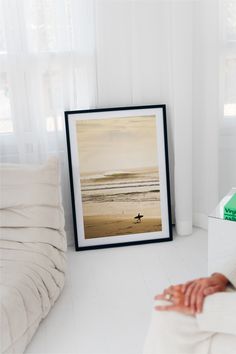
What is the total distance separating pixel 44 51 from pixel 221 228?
1.40 m

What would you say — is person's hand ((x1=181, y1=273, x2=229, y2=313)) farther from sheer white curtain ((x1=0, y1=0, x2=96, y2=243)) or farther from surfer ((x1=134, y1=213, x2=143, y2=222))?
sheer white curtain ((x1=0, y1=0, x2=96, y2=243))

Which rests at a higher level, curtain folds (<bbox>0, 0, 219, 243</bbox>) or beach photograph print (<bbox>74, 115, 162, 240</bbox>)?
curtain folds (<bbox>0, 0, 219, 243</bbox>)

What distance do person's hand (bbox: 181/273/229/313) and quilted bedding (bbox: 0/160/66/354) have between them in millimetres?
829

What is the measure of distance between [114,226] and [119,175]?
314 millimetres

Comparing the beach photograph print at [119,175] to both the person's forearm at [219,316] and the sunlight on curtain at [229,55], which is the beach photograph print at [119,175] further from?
the person's forearm at [219,316]

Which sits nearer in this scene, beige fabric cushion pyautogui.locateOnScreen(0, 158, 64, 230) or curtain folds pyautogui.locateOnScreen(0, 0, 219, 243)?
beige fabric cushion pyautogui.locateOnScreen(0, 158, 64, 230)

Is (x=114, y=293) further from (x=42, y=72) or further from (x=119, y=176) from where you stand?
(x=42, y=72)

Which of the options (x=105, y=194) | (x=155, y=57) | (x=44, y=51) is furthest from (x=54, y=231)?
(x=155, y=57)

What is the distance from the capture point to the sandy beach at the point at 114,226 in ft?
9.01

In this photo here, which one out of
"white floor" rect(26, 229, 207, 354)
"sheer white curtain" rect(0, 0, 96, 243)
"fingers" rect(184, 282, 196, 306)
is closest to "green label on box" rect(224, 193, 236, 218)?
"white floor" rect(26, 229, 207, 354)

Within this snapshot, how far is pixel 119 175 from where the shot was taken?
273 cm

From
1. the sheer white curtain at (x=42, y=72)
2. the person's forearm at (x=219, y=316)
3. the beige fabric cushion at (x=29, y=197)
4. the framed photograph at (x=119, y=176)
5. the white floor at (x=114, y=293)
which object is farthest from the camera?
the framed photograph at (x=119, y=176)

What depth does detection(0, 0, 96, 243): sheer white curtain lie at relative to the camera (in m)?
2.50

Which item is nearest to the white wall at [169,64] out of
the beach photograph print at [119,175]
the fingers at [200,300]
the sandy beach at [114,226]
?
the beach photograph print at [119,175]
